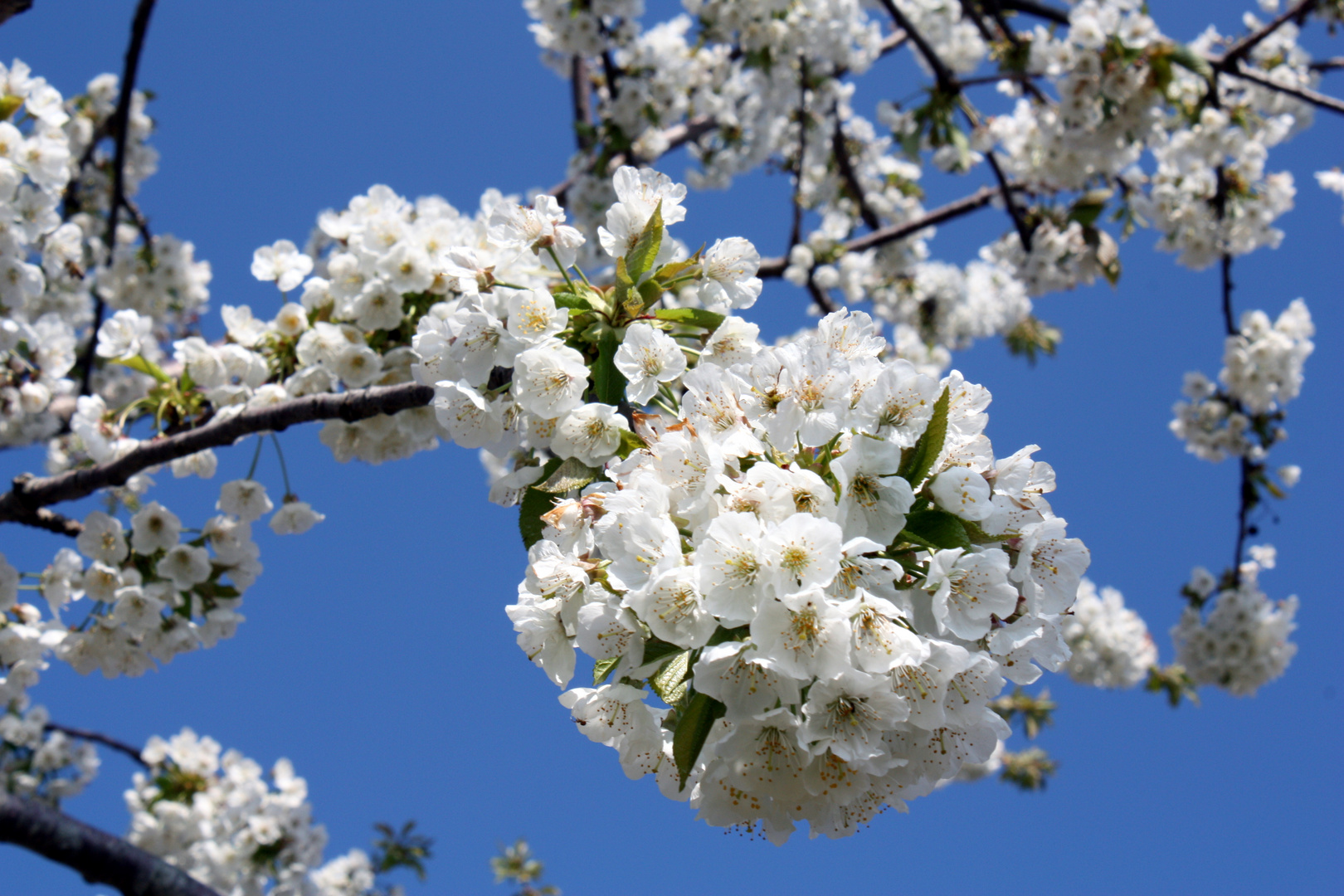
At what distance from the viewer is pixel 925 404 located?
1481 mm

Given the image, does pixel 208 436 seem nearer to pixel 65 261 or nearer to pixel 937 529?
pixel 65 261

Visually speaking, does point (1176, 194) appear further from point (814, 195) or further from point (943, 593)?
point (943, 593)

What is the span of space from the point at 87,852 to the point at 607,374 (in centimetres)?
275

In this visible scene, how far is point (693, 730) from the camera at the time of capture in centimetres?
141

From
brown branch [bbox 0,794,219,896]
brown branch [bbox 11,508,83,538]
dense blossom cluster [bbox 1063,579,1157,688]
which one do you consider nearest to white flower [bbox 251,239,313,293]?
brown branch [bbox 11,508,83,538]

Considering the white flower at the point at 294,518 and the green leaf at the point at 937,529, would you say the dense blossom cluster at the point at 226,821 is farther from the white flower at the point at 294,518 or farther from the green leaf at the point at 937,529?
the green leaf at the point at 937,529

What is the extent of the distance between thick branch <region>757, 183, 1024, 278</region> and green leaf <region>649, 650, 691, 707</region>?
159 inches

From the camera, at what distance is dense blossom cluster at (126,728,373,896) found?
17.5 feet

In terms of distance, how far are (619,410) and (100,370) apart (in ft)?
18.1

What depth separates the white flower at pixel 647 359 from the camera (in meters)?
1.77

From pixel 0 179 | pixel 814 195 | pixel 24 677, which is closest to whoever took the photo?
pixel 0 179

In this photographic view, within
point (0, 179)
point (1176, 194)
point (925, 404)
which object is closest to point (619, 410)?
point (925, 404)

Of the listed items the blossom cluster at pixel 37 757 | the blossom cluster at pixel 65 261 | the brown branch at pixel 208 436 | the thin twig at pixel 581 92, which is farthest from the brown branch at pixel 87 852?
the thin twig at pixel 581 92

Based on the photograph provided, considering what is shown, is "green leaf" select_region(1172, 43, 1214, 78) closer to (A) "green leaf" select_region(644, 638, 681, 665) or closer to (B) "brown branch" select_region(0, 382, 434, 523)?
(B) "brown branch" select_region(0, 382, 434, 523)
